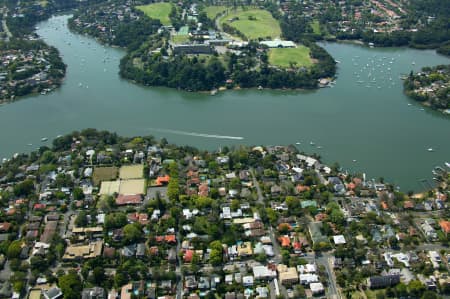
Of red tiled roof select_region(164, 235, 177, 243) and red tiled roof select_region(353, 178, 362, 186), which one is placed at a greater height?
red tiled roof select_region(353, 178, 362, 186)

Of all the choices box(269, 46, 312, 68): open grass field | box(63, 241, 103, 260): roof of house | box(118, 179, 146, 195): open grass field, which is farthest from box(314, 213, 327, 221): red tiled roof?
box(269, 46, 312, 68): open grass field

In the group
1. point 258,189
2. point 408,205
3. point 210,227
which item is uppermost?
point 408,205

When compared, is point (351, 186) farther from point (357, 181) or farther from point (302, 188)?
point (302, 188)

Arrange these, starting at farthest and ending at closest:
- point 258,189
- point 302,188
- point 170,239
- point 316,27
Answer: point 316,27
point 258,189
point 302,188
point 170,239

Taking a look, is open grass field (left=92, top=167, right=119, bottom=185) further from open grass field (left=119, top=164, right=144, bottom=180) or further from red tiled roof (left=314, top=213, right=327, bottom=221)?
red tiled roof (left=314, top=213, right=327, bottom=221)

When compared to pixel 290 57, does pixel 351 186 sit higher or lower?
lower

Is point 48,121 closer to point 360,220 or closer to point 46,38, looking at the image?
point 46,38

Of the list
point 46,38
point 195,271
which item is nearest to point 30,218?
point 195,271

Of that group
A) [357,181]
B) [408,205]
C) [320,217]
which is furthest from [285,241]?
[408,205]
